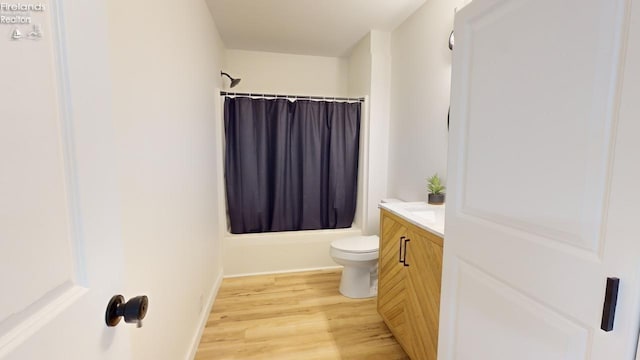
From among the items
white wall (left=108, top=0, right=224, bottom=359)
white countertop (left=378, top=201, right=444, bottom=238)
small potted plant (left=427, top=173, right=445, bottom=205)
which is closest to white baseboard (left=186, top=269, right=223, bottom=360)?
white wall (left=108, top=0, right=224, bottom=359)

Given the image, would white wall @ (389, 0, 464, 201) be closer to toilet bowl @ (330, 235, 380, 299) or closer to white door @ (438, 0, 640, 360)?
toilet bowl @ (330, 235, 380, 299)

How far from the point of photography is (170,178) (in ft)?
4.51

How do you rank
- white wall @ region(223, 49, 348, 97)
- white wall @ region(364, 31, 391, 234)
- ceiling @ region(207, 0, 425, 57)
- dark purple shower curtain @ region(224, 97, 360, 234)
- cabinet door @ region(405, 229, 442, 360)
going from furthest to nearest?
1. white wall @ region(223, 49, 348, 97)
2. dark purple shower curtain @ region(224, 97, 360, 234)
3. white wall @ region(364, 31, 391, 234)
4. ceiling @ region(207, 0, 425, 57)
5. cabinet door @ region(405, 229, 442, 360)

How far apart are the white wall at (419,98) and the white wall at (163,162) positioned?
1688mm

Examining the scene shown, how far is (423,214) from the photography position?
1858mm

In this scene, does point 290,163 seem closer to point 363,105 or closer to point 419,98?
point 363,105

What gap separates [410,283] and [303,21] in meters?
2.33

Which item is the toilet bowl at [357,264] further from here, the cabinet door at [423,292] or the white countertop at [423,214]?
the cabinet door at [423,292]

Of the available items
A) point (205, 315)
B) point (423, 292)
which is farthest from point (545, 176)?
point (205, 315)

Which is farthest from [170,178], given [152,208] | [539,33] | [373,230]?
[373,230]

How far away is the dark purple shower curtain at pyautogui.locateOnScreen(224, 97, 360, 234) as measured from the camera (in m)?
2.89

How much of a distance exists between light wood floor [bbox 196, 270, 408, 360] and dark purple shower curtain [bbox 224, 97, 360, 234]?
0.68m

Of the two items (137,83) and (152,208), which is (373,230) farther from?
(137,83)

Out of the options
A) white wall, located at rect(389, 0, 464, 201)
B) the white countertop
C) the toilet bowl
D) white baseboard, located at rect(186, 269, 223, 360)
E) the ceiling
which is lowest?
white baseboard, located at rect(186, 269, 223, 360)
